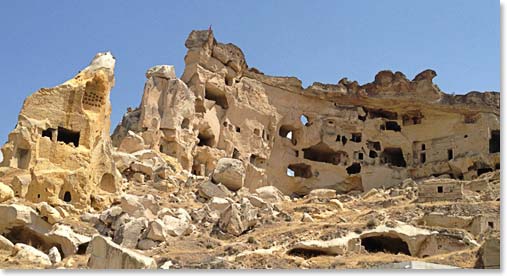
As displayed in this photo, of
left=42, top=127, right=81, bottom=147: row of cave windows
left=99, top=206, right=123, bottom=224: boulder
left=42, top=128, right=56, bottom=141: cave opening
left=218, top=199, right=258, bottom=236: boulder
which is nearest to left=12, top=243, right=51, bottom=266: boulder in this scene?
left=99, top=206, right=123, bottom=224: boulder

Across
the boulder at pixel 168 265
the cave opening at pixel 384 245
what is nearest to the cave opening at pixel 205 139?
the cave opening at pixel 384 245

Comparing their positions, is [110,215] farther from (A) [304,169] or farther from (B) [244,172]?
(A) [304,169]

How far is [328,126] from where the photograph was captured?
46094 mm

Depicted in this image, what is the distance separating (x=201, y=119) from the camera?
40.0 meters

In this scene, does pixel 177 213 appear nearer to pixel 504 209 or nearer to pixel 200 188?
pixel 200 188

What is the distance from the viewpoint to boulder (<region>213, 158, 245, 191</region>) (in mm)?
30844

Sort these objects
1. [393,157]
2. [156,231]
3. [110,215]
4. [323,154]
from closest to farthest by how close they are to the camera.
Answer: [156,231], [110,215], [323,154], [393,157]

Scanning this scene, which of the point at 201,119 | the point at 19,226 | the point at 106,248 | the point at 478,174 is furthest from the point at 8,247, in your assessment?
the point at 478,174

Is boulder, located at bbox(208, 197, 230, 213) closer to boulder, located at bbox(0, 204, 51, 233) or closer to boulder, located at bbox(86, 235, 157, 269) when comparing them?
boulder, located at bbox(0, 204, 51, 233)

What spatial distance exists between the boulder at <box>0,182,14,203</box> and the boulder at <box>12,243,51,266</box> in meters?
3.73

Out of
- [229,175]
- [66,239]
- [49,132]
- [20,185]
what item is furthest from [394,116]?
[66,239]

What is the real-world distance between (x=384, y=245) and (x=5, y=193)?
515 inches

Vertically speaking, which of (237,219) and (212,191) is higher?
(212,191)

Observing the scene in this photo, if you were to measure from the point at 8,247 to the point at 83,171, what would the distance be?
18.5ft
